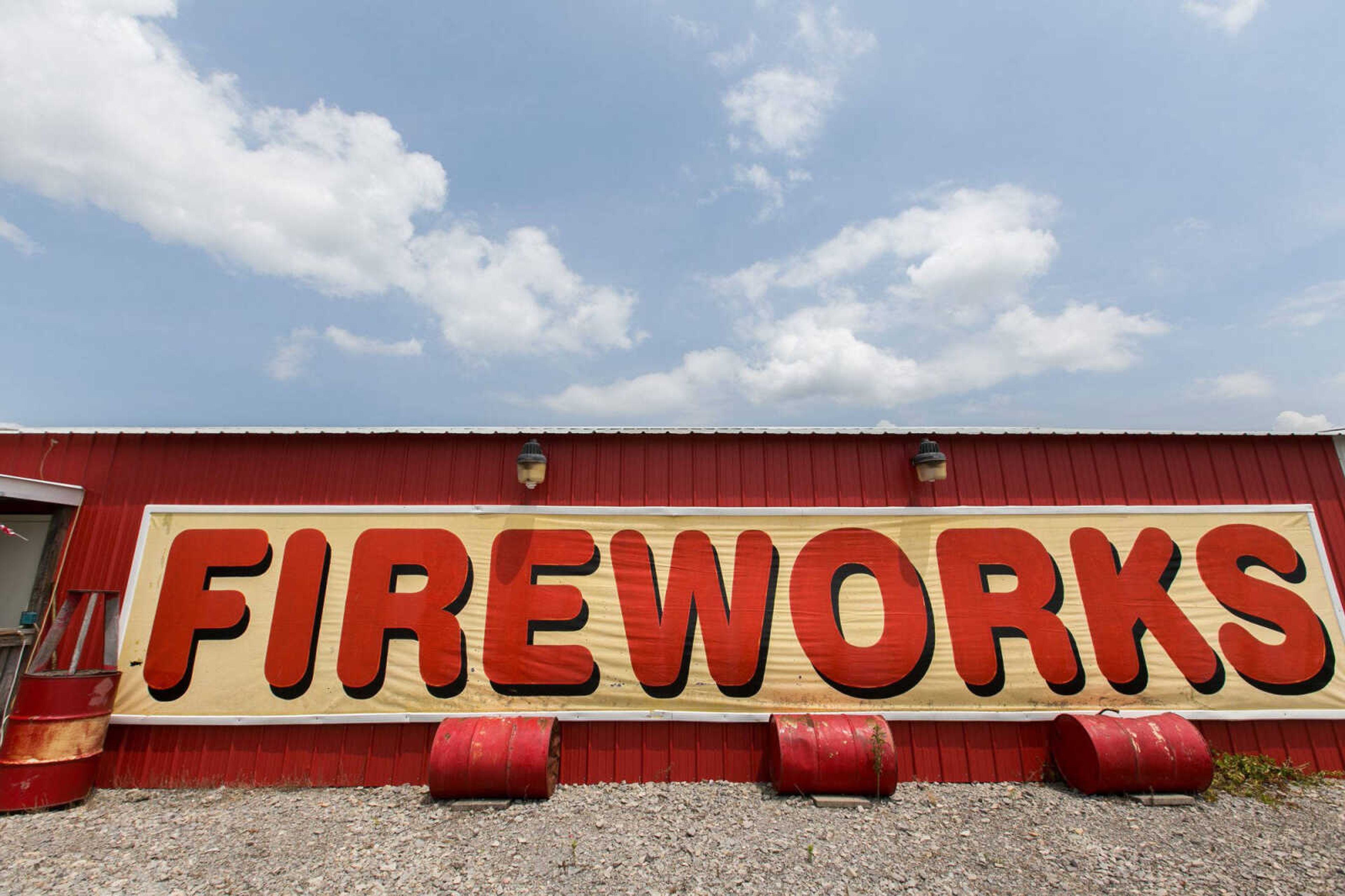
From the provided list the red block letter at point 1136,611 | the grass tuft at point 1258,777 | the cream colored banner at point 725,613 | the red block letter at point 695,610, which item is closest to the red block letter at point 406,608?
the cream colored banner at point 725,613

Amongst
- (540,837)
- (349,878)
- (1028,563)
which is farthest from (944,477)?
(349,878)

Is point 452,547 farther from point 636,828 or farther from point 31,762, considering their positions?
point 31,762

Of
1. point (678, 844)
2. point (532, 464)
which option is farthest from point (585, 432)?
point (678, 844)

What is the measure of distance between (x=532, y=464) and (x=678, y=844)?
403 cm

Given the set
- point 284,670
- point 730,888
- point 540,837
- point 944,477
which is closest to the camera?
point 730,888

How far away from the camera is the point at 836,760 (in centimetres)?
528

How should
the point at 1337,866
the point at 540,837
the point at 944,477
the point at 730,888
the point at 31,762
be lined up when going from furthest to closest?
the point at 944,477, the point at 31,762, the point at 540,837, the point at 1337,866, the point at 730,888

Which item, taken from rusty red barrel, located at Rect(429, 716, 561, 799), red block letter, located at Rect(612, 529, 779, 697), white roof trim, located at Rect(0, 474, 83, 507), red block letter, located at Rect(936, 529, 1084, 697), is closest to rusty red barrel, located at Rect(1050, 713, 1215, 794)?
red block letter, located at Rect(936, 529, 1084, 697)

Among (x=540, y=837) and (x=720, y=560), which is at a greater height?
(x=720, y=560)

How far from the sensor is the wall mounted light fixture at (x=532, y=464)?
6.33 m

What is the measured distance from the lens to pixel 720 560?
6398mm

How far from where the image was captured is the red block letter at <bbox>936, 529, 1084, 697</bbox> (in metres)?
6.10

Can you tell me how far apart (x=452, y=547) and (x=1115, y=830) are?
23.3 feet

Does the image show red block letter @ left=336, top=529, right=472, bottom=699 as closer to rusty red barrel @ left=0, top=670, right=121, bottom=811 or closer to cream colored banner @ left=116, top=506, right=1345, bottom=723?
cream colored banner @ left=116, top=506, right=1345, bottom=723
